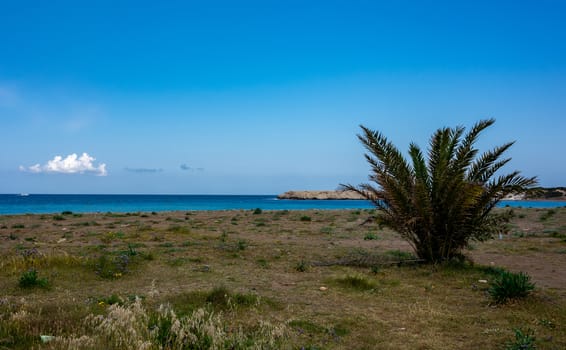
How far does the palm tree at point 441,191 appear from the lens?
36.3 feet

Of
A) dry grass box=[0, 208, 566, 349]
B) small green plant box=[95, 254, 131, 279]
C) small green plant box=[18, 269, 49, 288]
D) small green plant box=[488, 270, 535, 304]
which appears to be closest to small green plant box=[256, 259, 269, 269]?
dry grass box=[0, 208, 566, 349]

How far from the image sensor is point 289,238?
18.6m

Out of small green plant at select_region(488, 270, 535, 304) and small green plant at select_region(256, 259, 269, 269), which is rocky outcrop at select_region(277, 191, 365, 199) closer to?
small green plant at select_region(256, 259, 269, 269)

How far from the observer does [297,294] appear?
8398 mm

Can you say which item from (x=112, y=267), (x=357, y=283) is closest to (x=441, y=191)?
(x=357, y=283)

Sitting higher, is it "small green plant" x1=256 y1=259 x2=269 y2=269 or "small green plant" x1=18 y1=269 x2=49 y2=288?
"small green plant" x1=18 y1=269 x2=49 y2=288

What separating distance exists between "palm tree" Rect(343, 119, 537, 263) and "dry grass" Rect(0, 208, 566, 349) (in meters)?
1.00

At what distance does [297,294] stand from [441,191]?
18.3 feet

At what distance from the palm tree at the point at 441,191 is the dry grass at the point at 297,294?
100 cm

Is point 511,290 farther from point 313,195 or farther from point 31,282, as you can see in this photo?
point 313,195

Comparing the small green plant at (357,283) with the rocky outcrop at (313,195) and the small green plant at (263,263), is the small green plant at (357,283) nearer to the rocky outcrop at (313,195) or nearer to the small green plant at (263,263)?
the small green plant at (263,263)

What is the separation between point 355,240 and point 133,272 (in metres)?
11.1

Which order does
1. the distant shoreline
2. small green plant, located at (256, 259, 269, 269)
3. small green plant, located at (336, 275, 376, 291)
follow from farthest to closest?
the distant shoreline, small green plant, located at (256, 259, 269, 269), small green plant, located at (336, 275, 376, 291)

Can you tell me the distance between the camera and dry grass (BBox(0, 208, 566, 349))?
5781 mm
